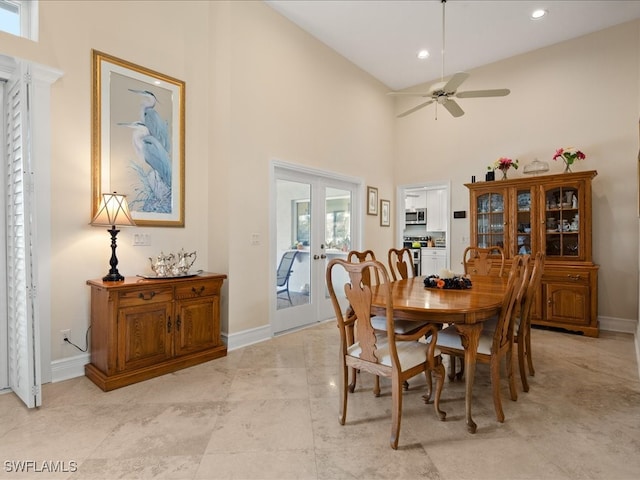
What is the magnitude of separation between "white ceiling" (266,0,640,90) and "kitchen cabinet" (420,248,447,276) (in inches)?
154

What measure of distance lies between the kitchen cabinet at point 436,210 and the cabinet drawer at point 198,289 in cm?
612

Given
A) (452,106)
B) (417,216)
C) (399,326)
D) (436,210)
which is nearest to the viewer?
(399,326)

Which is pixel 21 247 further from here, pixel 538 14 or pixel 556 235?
pixel 538 14

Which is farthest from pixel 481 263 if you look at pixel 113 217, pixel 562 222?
pixel 113 217

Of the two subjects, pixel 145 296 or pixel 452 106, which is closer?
pixel 145 296

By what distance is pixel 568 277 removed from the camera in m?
4.25

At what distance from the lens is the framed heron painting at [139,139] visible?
301 centimetres

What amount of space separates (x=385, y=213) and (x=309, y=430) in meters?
4.42

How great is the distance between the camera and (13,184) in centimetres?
246

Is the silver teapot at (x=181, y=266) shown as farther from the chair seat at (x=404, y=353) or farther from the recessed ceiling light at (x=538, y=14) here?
the recessed ceiling light at (x=538, y=14)

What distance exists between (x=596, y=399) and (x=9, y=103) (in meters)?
4.82

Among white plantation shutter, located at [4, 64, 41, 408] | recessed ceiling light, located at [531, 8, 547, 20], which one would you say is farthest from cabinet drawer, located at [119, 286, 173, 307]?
recessed ceiling light, located at [531, 8, 547, 20]

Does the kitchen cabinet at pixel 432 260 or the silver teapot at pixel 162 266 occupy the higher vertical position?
the silver teapot at pixel 162 266

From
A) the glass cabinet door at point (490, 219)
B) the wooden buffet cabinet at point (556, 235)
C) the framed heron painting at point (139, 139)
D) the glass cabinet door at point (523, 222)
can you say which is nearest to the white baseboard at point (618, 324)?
the wooden buffet cabinet at point (556, 235)
